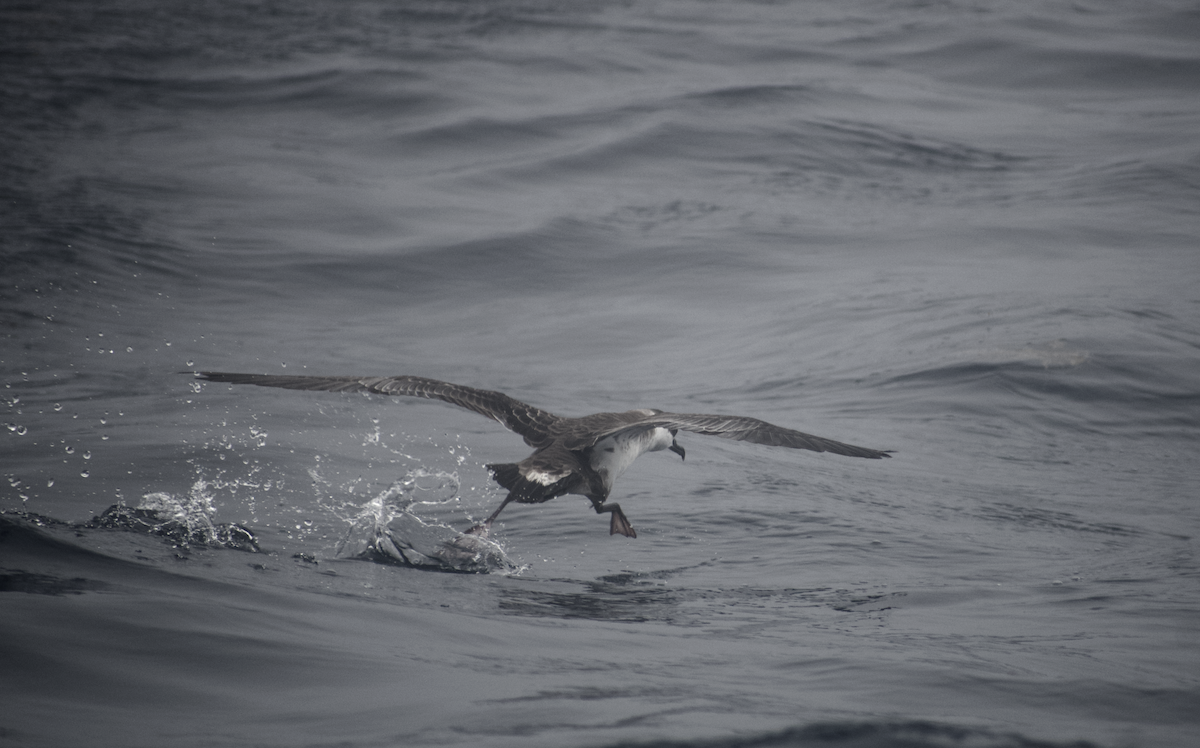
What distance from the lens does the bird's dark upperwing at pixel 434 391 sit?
654 centimetres

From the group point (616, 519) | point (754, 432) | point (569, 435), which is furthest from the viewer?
point (616, 519)

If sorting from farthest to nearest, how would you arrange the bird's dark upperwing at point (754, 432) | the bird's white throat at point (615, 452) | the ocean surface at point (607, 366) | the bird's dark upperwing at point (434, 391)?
the bird's white throat at point (615, 452) < the bird's dark upperwing at point (434, 391) < the bird's dark upperwing at point (754, 432) < the ocean surface at point (607, 366)

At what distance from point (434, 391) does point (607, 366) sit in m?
5.33

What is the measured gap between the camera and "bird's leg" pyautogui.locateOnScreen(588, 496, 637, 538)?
706 centimetres

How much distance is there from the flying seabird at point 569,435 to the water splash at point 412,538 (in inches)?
7.2

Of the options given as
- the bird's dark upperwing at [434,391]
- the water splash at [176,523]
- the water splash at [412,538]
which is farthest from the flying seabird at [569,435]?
the water splash at [176,523]

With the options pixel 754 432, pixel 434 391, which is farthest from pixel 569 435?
pixel 754 432

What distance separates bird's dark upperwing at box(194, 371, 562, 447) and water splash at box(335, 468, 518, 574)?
717 millimetres

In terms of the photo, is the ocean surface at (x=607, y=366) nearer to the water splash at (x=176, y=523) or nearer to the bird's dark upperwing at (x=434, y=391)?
the water splash at (x=176, y=523)

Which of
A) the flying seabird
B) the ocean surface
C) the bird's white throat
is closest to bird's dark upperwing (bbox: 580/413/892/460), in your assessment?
the flying seabird

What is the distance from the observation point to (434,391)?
22.6ft

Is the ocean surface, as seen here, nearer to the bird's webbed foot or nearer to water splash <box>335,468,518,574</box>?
water splash <box>335,468,518,574</box>

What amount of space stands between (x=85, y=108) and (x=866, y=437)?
1673 centimetres

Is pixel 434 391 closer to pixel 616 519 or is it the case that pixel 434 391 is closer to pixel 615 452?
pixel 615 452
